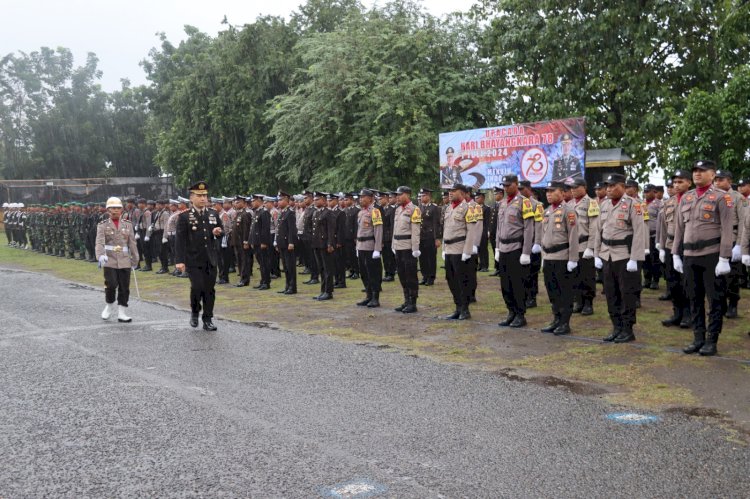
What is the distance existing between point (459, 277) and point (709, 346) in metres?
3.96

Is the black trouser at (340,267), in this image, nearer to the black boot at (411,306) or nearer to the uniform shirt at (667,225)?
the black boot at (411,306)

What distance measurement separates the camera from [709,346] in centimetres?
800

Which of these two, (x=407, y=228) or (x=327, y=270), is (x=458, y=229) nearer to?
(x=407, y=228)

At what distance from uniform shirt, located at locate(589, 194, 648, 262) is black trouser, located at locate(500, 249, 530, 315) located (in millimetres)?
1327

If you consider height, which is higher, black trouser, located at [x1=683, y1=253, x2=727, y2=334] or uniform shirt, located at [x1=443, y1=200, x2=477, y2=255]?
uniform shirt, located at [x1=443, y1=200, x2=477, y2=255]

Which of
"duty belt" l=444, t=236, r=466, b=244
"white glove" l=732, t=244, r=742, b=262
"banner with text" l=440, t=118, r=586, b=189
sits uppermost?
"banner with text" l=440, t=118, r=586, b=189

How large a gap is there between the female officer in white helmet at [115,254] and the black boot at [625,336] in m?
7.57

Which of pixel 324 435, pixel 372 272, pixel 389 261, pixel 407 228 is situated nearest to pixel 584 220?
pixel 407 228

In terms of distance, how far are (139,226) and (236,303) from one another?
35.8ft

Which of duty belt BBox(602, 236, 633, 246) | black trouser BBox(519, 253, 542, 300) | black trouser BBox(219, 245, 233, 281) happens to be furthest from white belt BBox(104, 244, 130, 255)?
duty belt BBox(602, 236, 633, 246)

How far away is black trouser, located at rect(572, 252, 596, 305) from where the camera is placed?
36.4ft

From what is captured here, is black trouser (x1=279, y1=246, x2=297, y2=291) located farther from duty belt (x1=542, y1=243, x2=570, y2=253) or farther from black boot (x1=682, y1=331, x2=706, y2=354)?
black boot (x1=682, y1=331, x2=706, y2=354)

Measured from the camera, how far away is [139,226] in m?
23.8

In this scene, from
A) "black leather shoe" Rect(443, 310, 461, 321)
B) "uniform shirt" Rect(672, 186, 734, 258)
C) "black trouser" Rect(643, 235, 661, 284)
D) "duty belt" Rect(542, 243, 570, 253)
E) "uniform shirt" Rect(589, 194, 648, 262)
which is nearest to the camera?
"uniform shirt" Rect(672, 186, 734, 258)
